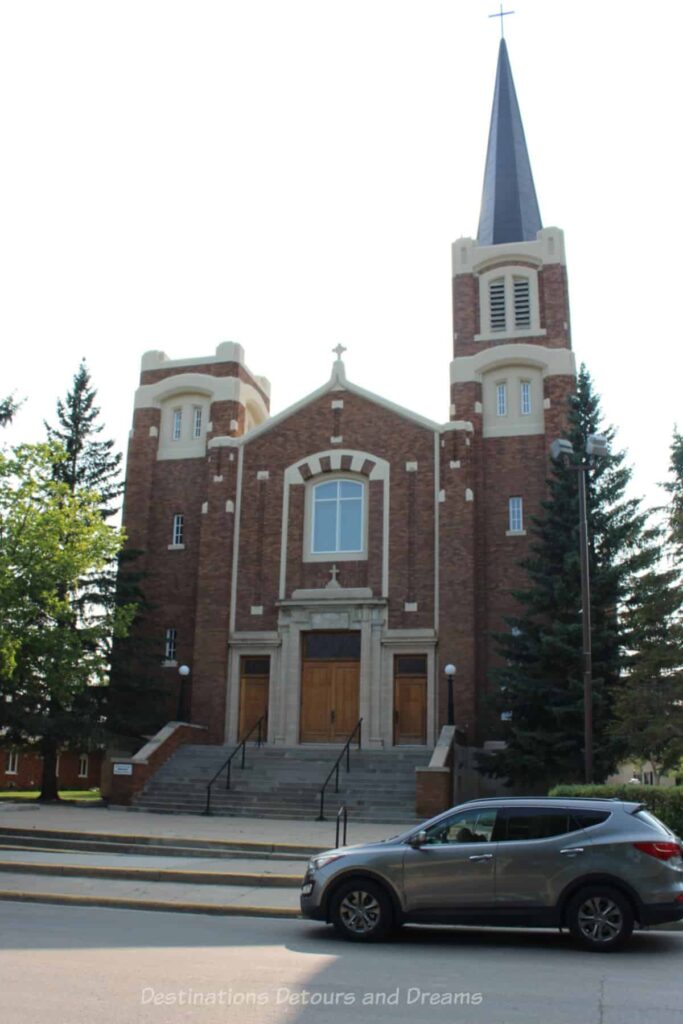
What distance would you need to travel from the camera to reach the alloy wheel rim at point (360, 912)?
9594 millimetres

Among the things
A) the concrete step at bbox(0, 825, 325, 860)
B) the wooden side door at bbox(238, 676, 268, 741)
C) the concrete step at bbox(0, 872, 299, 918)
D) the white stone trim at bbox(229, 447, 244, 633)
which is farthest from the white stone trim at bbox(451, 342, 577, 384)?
the concrete step at bbox(0, 872, 299, 918)

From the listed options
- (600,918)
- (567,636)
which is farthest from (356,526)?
(600,918)

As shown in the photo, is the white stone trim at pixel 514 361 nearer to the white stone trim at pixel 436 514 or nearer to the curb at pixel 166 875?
the white stone trim at pixel 436 514

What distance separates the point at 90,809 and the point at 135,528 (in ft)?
34.6

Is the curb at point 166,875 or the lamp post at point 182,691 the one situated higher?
the lamp post at point 182,691

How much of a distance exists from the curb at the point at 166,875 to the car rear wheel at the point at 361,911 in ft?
12.5

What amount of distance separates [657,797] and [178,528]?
20.0m

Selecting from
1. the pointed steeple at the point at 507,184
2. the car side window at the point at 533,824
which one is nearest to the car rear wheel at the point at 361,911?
the car side window at the point at 533,824

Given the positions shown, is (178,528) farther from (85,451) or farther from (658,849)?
(658,849)

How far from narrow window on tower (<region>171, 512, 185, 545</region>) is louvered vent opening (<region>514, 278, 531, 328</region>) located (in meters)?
12.2

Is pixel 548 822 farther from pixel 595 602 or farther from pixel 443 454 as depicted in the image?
pixel 443 454

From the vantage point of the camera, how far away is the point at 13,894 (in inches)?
485

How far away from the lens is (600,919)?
9.26 meters

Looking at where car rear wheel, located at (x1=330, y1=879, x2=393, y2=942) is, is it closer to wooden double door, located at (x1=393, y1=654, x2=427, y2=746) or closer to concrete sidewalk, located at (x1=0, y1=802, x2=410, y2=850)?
concrete sidewalk, located at (x1=0, y1=802, x2=410, y2=850)
